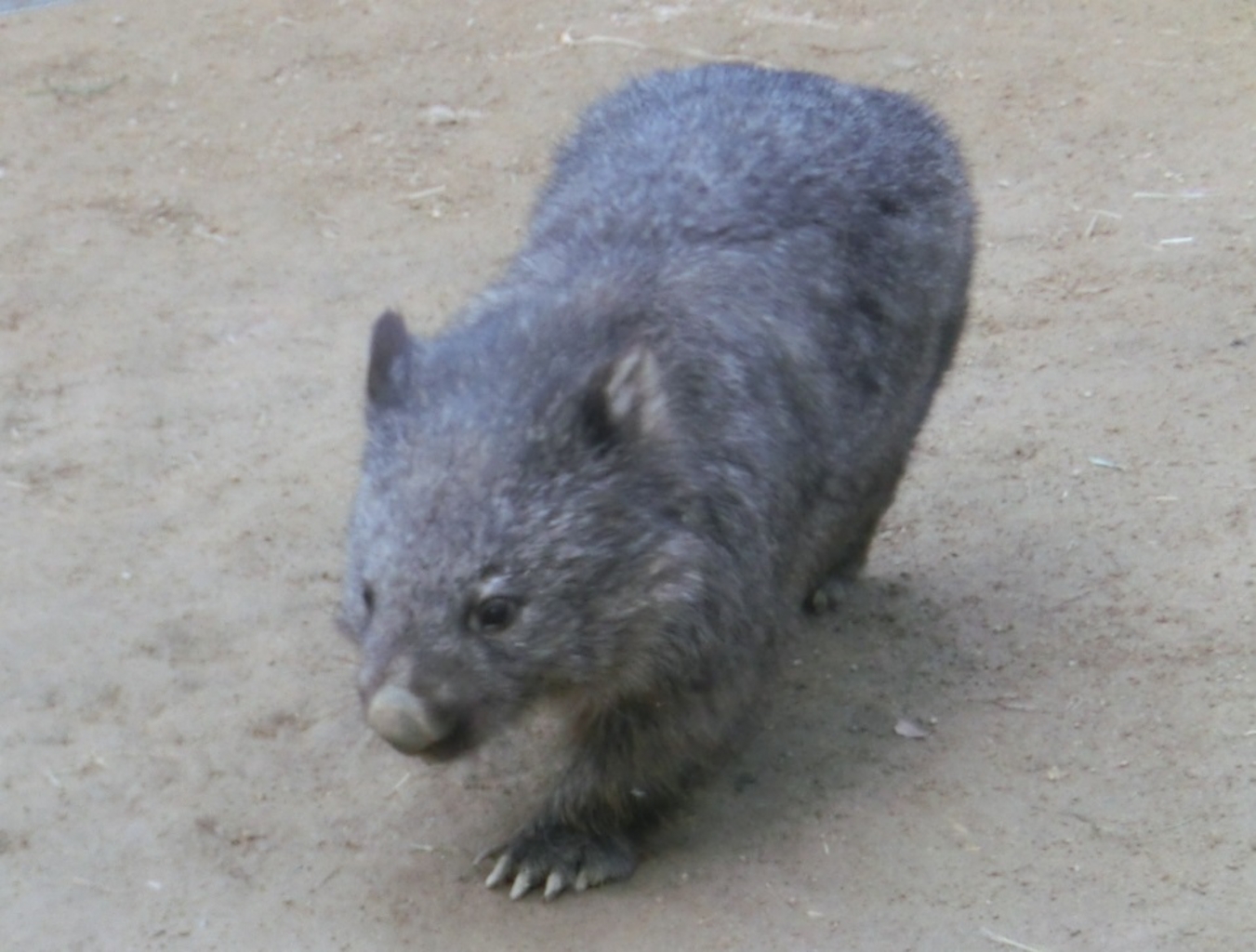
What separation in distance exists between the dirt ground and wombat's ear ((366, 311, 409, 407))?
1.10m

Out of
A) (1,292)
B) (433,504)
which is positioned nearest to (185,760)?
(433,504)

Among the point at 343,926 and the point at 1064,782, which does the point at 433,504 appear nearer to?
the point at 343,926

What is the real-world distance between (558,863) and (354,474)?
79.3 inches

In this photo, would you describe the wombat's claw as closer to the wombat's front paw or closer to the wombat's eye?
Answer: the wombat's front paw

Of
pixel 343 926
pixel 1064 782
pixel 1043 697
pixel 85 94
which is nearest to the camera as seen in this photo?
pixel 343 926

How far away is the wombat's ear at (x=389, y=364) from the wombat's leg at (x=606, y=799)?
35.1 inches

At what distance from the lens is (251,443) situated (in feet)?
20.3

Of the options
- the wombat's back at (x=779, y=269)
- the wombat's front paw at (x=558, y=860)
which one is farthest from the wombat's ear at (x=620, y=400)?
the wombat's front paw at (x=558, y=860)

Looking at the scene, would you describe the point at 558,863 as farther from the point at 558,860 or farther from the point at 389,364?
the point at 389,364

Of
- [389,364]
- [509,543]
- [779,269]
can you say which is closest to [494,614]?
[509,543]

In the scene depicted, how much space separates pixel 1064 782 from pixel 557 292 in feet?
5.83

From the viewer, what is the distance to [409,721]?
378 cm

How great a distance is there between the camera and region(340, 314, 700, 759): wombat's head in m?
3.84

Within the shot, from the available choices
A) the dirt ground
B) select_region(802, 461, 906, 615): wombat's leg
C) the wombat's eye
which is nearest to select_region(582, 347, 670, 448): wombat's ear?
the wombat's eye
